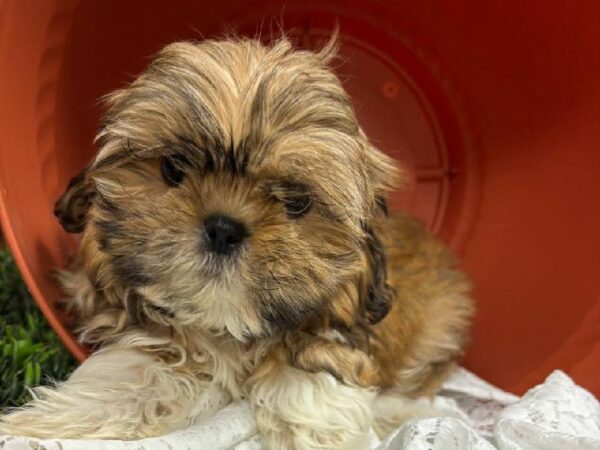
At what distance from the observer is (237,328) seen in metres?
1.69

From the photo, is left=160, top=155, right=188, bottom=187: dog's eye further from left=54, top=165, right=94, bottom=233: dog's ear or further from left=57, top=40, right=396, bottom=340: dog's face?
left=54, top=165, right=94, bottom=233: dog's ear

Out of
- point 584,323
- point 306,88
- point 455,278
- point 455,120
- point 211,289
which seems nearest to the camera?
point 211,289

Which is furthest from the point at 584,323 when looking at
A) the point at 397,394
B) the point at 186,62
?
the point at 186,62

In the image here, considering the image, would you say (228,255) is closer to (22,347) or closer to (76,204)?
(76,204)

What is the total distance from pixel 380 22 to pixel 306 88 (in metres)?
1.18

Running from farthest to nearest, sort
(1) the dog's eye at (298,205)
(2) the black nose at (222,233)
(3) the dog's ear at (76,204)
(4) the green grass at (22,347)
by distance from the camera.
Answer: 1. (4) the green grass at (22,347)
2. (3) the dog's ear at (76,204)
3. (1) the dog's eye at (298,205)
4. (2) the black nose at (222,233)

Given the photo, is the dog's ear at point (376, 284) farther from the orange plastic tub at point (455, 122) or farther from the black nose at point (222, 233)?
the orange plastic tub at point (455, 122)

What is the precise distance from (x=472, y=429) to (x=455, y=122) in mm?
1309

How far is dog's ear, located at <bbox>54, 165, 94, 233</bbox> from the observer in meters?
1.81

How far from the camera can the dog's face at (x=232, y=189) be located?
154 cm

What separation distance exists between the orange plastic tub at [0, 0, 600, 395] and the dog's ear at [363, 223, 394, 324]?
2.59ft

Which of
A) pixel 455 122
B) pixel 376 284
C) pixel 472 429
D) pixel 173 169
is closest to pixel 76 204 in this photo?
pixel 173 169

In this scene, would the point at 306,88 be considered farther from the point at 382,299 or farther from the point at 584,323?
the point at 584,323

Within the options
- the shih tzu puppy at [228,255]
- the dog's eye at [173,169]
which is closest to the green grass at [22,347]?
the shih tzu puppy at [228,255]
